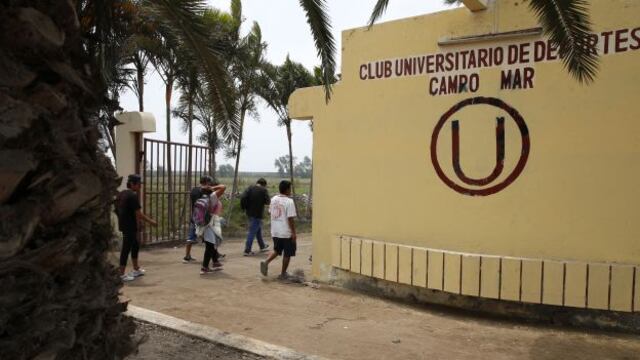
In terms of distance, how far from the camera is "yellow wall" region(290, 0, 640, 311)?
4.91 meters

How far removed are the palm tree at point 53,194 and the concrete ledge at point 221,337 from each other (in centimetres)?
126

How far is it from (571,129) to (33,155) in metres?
4.73

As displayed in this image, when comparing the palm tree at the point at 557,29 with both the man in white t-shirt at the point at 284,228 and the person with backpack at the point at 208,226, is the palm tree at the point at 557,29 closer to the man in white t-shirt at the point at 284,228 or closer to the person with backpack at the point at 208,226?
the man in white t-shirt at the point at 284,228

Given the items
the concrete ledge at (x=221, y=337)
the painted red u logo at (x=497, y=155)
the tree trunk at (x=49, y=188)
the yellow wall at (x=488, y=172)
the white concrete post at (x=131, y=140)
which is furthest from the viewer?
the white concrete post at (x=131, y=140)

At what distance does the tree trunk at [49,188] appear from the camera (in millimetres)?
2244

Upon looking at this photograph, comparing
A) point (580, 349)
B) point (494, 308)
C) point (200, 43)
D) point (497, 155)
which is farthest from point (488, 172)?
point (200, 43)

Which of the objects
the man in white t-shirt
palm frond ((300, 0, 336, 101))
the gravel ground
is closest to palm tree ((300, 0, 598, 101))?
palm frond ((300, 0, 336, 101))

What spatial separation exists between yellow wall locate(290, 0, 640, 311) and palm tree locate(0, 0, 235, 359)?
3.71 meters

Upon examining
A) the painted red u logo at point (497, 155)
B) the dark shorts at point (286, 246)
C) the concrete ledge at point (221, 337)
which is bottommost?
the concrete ledge at point (221, 337)

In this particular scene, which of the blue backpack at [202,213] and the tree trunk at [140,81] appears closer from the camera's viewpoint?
the blue backpack at [202,213]

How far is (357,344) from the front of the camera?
178 inches

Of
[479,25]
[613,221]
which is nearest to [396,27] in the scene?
[479,25]

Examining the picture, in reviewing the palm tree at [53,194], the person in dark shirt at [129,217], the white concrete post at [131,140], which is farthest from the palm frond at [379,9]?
the white concrete post at [131,140]

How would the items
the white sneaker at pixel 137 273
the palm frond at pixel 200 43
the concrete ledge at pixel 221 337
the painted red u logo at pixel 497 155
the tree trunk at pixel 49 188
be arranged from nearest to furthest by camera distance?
the tree trunk at pixel 49 188, the palm frond at pixel 200 43, the concrete ledge at pixel 221 337, the painted red u logo at pixel 497 155, the white sneaker at pixel 137 273
